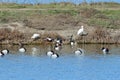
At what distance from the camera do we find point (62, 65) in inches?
1758

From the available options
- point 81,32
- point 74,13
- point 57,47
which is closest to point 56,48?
point 57,47

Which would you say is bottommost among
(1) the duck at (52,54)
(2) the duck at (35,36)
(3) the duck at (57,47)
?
(3) the duck at (57,47)

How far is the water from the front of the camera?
41281 mm

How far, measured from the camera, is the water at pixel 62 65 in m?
41.3

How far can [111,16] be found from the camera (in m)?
58.3

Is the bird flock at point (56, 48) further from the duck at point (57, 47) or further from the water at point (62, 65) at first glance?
the water at point (62, 65)

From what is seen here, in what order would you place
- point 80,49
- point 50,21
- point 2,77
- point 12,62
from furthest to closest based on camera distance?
point 50,21, point 80,49, point 12,62, point 2,77

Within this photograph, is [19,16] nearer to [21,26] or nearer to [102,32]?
[21,26]

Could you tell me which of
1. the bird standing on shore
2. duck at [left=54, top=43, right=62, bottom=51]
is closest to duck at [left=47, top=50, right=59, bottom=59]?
duck at [left=54, top=43, right=62, bottom=51]

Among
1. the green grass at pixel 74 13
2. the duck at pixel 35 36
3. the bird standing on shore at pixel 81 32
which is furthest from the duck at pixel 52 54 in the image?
the green grass at pixel 74 13

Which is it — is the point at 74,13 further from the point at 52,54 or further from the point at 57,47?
the point at 52,54

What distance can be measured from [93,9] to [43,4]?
5164 mm

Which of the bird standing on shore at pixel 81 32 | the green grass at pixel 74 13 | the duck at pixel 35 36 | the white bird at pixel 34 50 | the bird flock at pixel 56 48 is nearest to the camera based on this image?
the bird flock at pixel 56 48

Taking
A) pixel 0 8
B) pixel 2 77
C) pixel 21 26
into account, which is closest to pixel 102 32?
pixel 21 26
